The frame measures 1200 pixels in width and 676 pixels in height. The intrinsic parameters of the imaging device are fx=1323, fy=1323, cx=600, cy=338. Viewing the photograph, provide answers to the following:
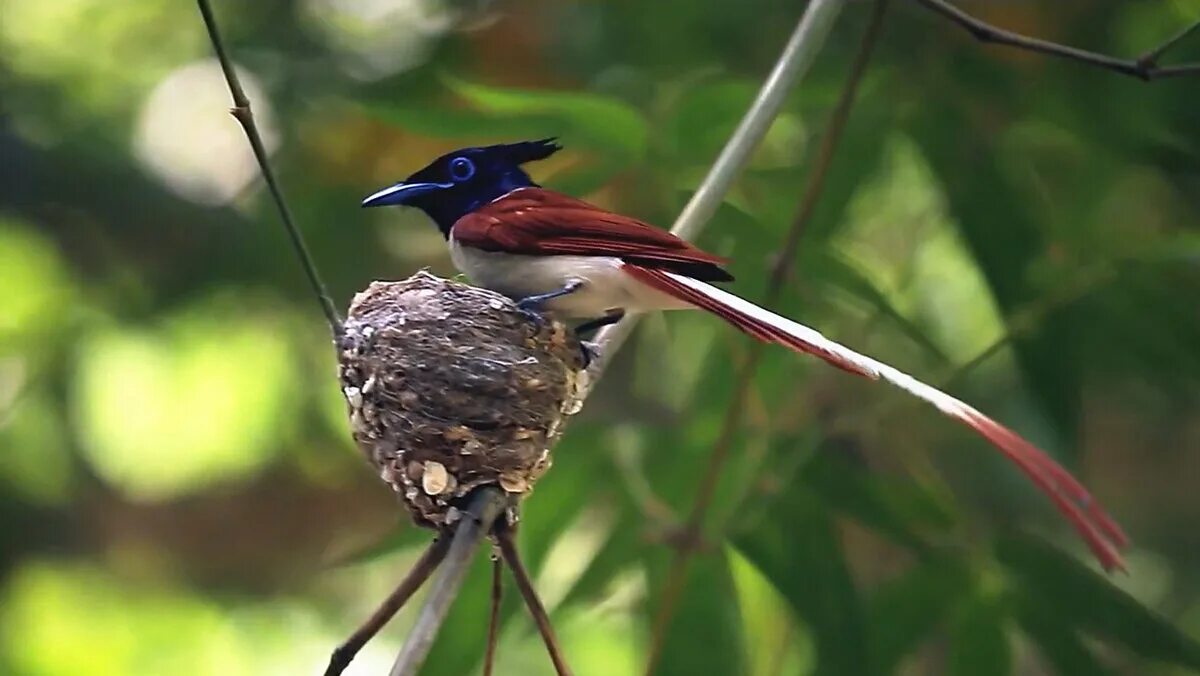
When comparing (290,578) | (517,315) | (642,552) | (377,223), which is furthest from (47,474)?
(517,315)

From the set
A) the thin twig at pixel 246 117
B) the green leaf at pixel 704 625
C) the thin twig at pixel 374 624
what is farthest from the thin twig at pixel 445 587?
the green leaf at pixel 704 625

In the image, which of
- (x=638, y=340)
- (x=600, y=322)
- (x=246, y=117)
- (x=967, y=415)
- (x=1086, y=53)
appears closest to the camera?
(x=967, y=415)

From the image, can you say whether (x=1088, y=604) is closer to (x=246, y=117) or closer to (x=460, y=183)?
(x=460, y=183)

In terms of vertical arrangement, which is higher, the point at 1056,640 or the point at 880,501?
the point at 880,501

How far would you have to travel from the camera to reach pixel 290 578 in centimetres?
226

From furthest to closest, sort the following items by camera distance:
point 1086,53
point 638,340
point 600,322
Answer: point 638,340
point 600,322
point 1086,53

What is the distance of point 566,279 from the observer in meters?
0.84

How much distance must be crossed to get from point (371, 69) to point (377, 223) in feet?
0.64

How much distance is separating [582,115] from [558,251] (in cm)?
26

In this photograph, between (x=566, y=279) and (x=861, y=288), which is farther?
(x=861, y=288)

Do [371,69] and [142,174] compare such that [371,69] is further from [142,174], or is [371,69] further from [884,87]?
[884,87]

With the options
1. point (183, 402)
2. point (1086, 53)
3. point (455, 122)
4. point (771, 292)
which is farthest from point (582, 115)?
point (183, 402)

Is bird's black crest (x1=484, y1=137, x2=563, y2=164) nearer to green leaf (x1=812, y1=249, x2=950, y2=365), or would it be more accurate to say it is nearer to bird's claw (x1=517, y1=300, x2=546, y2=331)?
bird's claw (x1=517, y1=300, x2=546, y2=331)

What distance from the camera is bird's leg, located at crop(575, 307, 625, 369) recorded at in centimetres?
91
